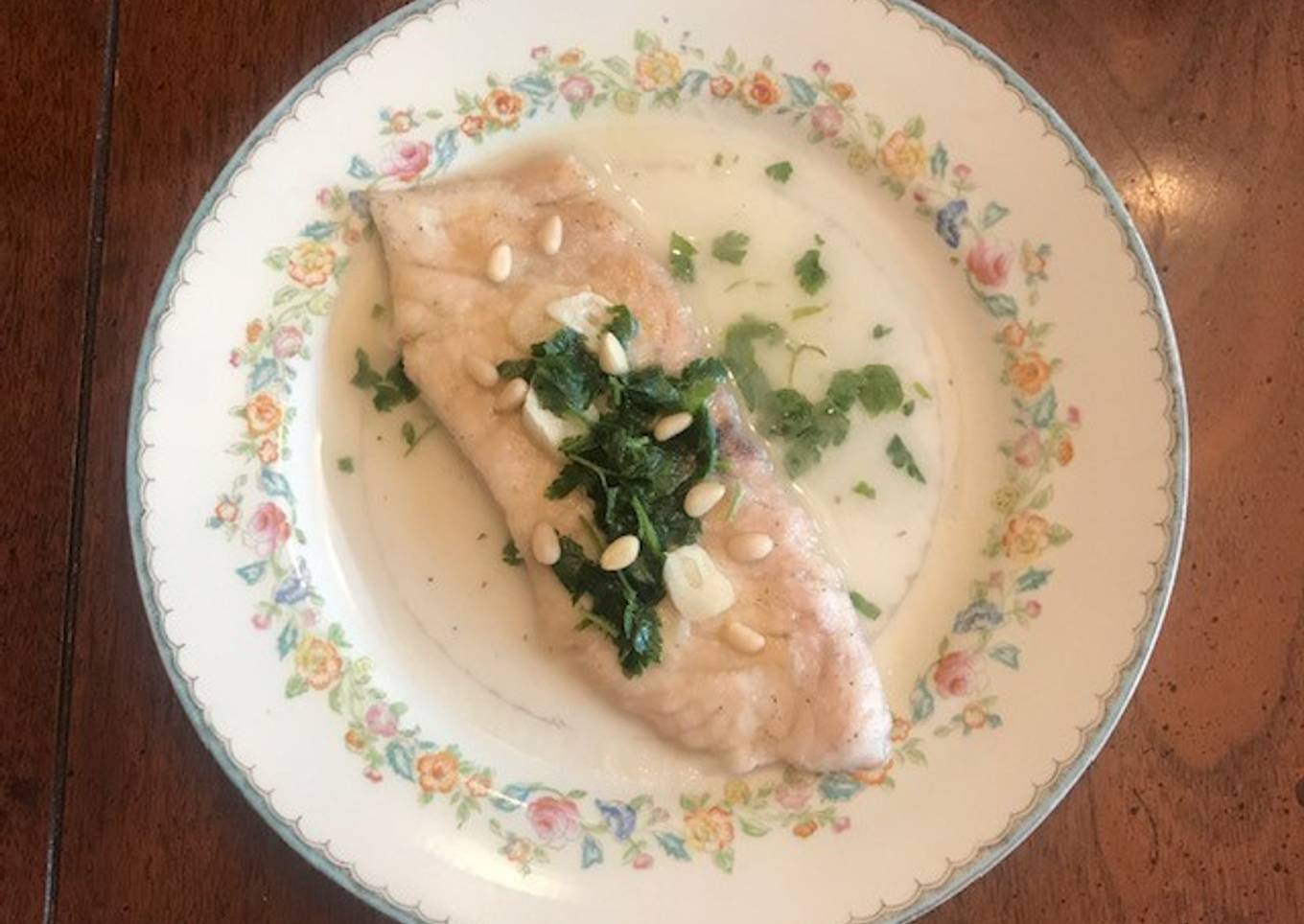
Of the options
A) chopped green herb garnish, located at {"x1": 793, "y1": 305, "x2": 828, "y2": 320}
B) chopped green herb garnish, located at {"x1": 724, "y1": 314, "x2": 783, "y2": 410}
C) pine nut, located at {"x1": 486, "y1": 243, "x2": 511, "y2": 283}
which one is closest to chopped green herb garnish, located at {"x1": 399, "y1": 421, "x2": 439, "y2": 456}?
pine nut, located at {"x1": 486, "y1": 243, "x2": 511, "y2": 283}

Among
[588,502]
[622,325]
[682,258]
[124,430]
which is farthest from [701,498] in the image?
[124,430]

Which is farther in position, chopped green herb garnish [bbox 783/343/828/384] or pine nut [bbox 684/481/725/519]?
chopped green herb garnish [bbox 783/343/828/384]

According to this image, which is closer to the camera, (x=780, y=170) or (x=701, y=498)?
(x=701, y=498)

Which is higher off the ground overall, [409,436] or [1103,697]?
[1103,697]

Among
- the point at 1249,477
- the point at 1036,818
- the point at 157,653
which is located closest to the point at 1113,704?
the point at 1036,818

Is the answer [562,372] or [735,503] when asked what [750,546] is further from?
[562,372]

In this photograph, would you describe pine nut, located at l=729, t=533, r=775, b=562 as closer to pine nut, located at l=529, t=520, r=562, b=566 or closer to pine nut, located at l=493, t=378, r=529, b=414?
pine nut, located at l=529, t=520, r=562, b=566
